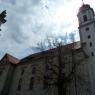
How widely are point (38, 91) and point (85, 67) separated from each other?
12.1 metres

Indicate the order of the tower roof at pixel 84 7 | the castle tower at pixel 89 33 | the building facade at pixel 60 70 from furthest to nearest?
the tower roof at pixel 84 7
the castle tower at pixel 89 33
the building facade at pixel 60 70

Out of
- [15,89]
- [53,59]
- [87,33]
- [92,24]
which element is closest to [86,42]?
[87,33]

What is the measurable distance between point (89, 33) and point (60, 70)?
1267 centimetres

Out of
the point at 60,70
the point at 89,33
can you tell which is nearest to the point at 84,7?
the point at 89,33

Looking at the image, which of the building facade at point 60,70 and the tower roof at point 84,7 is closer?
the building facade at point 60,70

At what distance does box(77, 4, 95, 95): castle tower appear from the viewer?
27.7 meters

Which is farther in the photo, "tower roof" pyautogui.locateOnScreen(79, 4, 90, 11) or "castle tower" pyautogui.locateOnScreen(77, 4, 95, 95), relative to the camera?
"tower roof" pyautogui.locateOnScreen(79, 4, 90, 11)

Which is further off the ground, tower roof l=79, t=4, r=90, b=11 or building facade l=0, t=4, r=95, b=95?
tower roof l=79, t=4, r=90, b=11

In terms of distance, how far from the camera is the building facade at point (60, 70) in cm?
2720


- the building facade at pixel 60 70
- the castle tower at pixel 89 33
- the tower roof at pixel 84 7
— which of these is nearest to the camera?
the building facade at pixel 60 70

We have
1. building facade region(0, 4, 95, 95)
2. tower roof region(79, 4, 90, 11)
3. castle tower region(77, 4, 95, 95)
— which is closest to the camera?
building facade region(0, 4, 95, 95)

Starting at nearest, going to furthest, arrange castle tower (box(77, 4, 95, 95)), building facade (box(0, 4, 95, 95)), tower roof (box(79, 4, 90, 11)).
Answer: building facade (box(0, 4, 95, 95))
castle tower (box(77, 4, 95, 95))
tower roof (box(79, 4, 90, 11))

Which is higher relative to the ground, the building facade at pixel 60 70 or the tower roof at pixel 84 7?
the tower roof at pixel 84 7

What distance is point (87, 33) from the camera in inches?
1289
